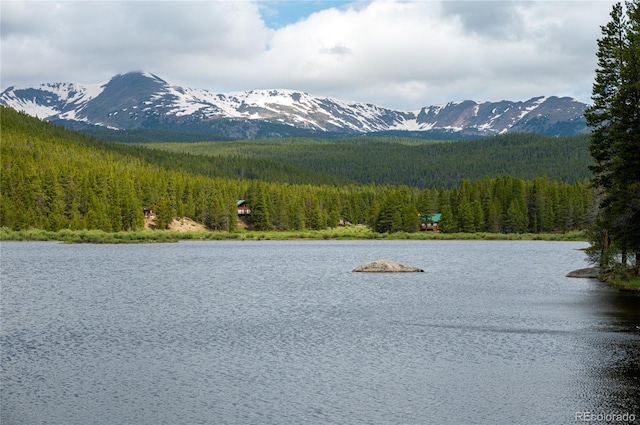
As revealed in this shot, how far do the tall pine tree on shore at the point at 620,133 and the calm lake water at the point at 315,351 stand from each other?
18.0 ft

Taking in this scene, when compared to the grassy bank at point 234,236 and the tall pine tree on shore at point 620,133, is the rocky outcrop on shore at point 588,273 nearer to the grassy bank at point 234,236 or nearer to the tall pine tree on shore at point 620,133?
the tall pine tree on shore at point 620,133

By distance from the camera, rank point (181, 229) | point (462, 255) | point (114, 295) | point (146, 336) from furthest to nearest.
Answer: point (181, 229) < point (462, 255) < point (114, 295) < point (146, 336)

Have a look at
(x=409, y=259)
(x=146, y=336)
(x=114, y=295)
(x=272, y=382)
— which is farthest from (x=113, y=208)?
(x=272, y=382)

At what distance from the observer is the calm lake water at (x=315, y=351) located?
2577 centimetres

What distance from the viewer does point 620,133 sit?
59594 mm

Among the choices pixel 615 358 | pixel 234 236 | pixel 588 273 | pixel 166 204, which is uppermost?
pixel 166 204

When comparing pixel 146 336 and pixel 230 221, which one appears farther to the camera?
pixel 230 221

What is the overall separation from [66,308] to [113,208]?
120m

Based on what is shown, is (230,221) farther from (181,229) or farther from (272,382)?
(272,382)

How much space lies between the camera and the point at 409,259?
10650cm

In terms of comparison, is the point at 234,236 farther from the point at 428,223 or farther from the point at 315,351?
the point at 315,351

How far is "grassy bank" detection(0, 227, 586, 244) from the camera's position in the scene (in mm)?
150750

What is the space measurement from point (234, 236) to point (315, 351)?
146 m

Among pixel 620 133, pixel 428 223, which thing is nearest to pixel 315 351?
pixel 620 133
